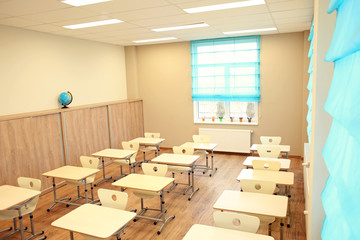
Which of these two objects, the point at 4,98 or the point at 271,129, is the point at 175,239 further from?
the point at 271,129

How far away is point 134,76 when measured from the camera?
31.3 feet

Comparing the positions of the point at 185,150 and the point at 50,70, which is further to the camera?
the point at 50,70

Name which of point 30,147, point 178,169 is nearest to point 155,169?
point 178,169

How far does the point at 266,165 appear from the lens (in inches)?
189

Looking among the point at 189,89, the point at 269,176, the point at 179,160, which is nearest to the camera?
the point at 269,176

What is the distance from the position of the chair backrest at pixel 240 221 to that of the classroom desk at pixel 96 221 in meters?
1.06

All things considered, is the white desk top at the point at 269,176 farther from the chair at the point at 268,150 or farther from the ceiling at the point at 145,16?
the ceiling at the point at 145,16

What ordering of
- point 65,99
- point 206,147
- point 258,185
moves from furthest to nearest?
point 65,99 → point 206,147 → point 258,185

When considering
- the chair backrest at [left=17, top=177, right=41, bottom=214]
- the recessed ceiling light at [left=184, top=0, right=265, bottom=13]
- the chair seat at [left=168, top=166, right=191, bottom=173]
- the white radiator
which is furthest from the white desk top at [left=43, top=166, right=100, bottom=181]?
the white radiator

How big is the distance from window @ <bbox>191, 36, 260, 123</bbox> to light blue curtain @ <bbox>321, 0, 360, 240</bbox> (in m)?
6.93

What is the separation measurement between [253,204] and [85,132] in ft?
16.8

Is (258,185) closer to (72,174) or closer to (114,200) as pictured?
(114,200)

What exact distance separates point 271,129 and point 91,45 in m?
5.87

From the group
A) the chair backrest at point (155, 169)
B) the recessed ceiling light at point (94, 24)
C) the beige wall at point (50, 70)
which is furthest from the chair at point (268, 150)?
the beige wall at point (50, 70)
